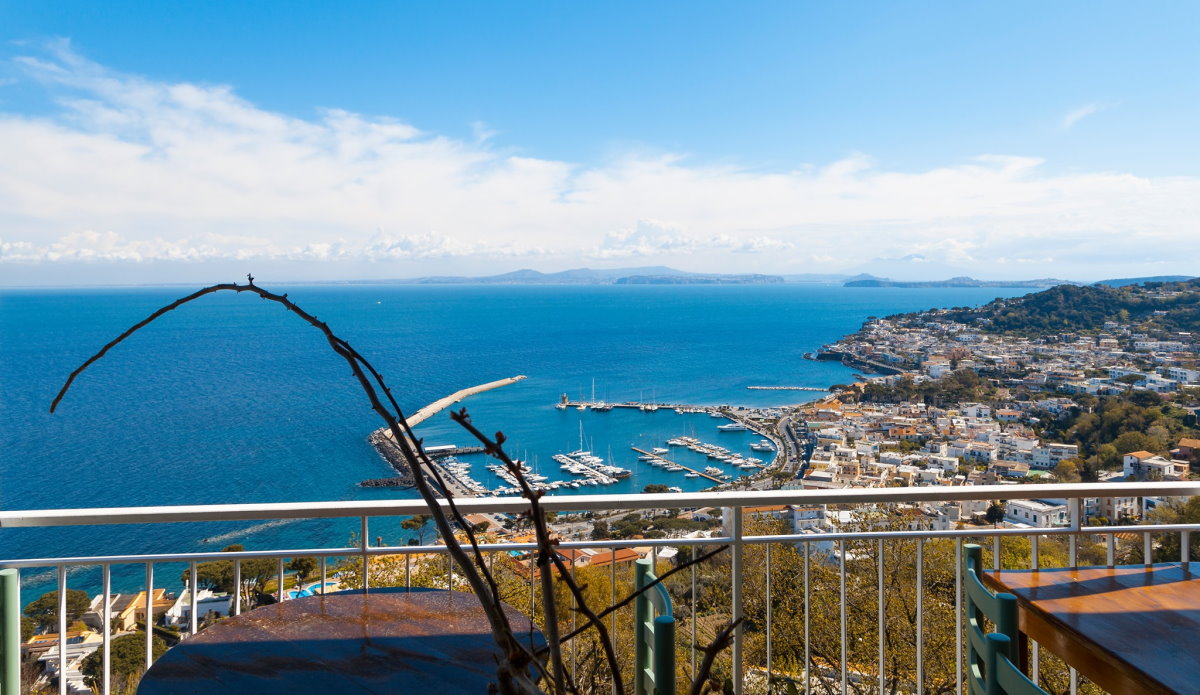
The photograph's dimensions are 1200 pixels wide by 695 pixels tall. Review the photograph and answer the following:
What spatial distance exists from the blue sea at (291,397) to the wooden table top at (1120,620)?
7.46m

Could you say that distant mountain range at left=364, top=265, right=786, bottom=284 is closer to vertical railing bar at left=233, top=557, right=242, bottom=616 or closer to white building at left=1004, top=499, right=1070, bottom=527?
white building at left=1004, top=499, right=1070, bottom=527

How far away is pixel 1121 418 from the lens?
13.0 m

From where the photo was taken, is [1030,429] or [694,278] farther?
[694,278]

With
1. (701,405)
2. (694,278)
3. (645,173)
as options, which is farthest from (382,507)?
(694,278)

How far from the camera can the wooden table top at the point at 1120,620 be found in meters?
1.09

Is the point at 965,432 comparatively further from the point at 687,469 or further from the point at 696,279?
the point at 696,279

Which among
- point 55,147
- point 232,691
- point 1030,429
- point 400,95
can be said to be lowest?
point 1030,429

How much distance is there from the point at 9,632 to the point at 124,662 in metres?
4.98

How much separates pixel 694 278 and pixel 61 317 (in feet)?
201

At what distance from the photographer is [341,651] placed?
1.04 m

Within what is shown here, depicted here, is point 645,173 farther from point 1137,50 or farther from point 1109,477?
point 1109,477

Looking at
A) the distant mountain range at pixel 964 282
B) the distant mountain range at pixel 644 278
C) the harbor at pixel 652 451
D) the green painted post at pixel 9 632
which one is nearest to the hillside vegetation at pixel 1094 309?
the harbor at pixel 652 451

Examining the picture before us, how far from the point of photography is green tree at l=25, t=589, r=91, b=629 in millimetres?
4531

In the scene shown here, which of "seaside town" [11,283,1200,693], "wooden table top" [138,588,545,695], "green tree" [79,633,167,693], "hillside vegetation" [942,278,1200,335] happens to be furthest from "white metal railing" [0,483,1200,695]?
"hillside vegetation" [942,278,1200,335]
